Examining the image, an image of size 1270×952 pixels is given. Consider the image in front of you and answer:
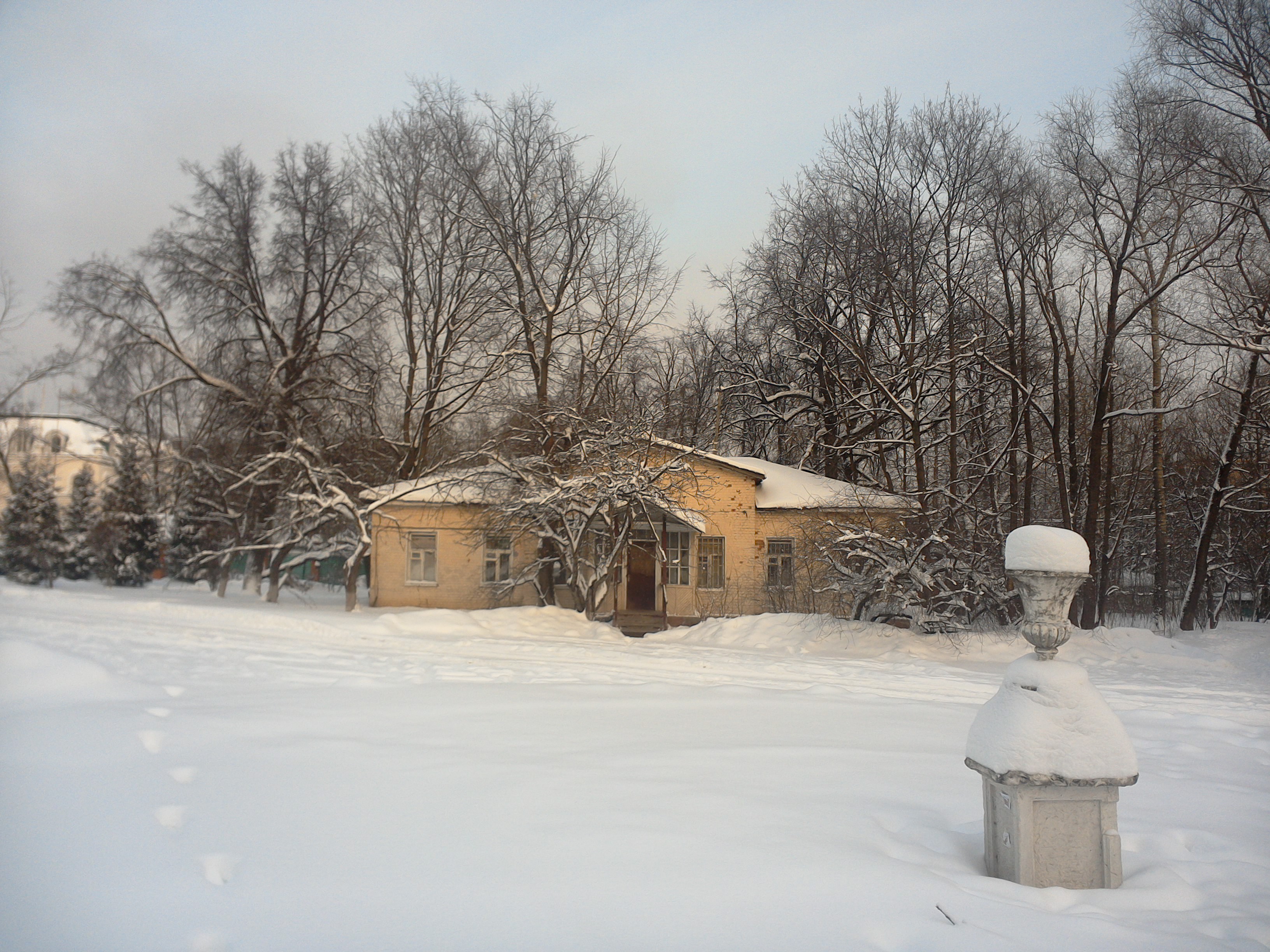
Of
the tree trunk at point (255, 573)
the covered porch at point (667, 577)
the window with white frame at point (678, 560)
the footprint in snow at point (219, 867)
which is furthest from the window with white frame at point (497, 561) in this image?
the footprint in snow at point (219, 867)

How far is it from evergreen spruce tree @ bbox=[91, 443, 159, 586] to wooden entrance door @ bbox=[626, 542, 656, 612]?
70.1 ft

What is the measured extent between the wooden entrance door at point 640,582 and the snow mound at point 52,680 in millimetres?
17843

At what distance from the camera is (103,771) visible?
16.5 ft

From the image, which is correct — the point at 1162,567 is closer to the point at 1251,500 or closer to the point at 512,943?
the point at 1251,500

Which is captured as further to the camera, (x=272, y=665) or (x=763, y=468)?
(x=763, y=468)

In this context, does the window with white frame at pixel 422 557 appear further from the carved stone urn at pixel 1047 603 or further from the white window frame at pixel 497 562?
the carved stone urn at pixel 1047 603

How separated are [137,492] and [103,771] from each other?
35.2 m

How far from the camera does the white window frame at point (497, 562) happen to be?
25500mm

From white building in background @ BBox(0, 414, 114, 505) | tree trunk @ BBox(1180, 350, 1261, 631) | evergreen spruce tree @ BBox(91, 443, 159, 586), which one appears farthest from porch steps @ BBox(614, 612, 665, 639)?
evergreen spruce tree @ BBox(91, 443, 159, 586)

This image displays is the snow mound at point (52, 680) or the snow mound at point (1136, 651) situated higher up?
the snow mound at point (52, 680)

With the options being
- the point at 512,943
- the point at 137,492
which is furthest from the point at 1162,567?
the point at 137,492

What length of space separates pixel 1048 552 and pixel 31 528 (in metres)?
37.5

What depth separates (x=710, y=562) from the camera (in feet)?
77.9

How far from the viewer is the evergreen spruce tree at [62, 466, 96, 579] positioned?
Result: 110ft
